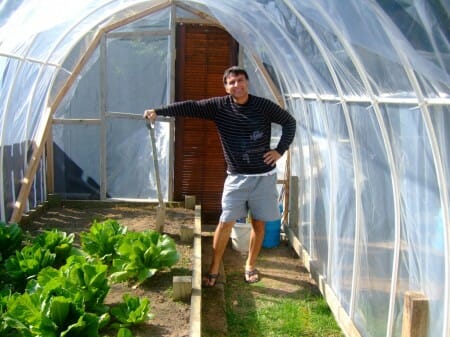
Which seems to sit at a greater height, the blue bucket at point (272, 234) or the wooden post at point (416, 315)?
the wooden post at point (416, 315)

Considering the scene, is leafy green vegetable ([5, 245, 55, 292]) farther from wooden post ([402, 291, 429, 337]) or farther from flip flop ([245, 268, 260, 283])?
wooden post ([402, 291, 429, 337])

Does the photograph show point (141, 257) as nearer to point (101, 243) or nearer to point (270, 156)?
point (101, 243)

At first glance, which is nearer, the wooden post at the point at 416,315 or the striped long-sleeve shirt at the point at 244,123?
the wooden post at the point at 416,315

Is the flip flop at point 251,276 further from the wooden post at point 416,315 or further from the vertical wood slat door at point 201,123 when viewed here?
the wooden post at point 416,315

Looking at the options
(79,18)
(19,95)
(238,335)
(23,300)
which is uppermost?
(79,18)

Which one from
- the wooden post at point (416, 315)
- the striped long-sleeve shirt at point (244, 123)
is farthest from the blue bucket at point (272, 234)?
the wooden post at point (416, 315)

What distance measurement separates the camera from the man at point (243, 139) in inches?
165

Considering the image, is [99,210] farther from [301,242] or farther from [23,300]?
[23,300]

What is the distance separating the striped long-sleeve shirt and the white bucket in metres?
1.64

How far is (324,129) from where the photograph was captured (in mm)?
4609

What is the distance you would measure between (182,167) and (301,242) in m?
2.06

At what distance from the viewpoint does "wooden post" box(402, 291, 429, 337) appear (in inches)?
96.3

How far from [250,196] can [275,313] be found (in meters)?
1.01

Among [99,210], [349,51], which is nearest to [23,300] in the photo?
[349,51]
